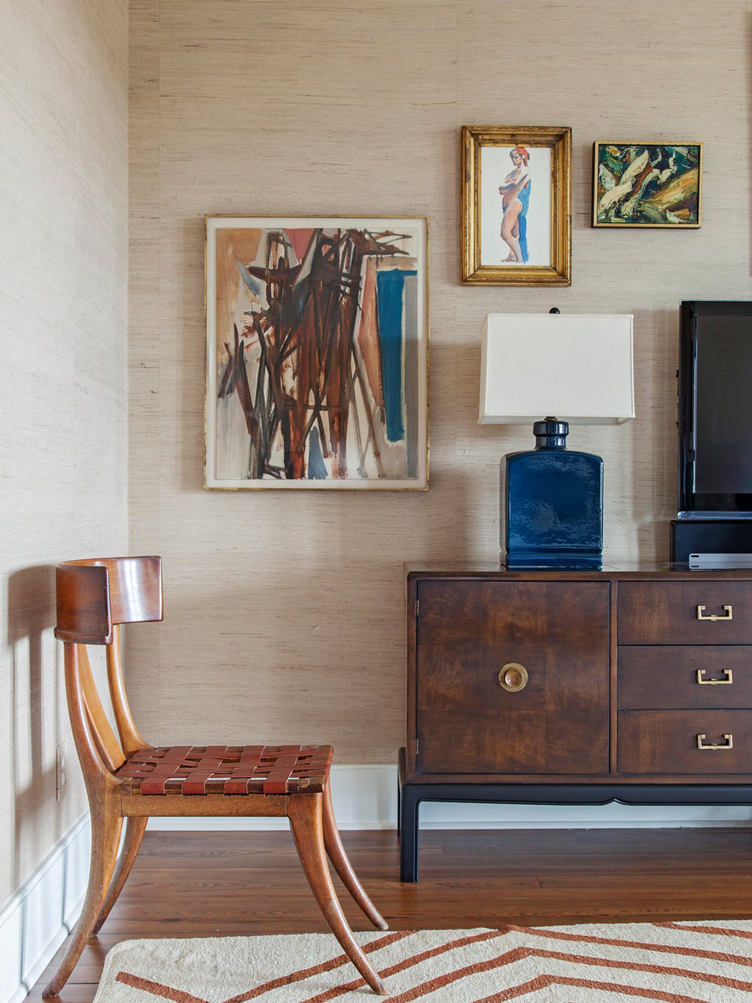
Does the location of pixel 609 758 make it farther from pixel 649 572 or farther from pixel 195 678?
pixel 195 678

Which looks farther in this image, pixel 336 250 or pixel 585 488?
pixel 336 250

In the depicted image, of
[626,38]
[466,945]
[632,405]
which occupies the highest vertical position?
[626,38]

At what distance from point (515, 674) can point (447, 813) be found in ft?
2.10

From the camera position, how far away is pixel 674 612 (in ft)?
6.16

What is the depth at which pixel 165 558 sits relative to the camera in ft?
7.48

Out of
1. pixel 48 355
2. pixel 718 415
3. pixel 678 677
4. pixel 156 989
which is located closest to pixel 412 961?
pixel 156 989

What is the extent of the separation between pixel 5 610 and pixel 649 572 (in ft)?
4.81

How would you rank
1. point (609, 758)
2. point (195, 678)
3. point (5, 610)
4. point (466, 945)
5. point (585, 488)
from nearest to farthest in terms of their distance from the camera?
1. point (5, 610)
2. point (466, 945)
3. point (609, 758)
4. point (585, 488)
5. point (195, 678)

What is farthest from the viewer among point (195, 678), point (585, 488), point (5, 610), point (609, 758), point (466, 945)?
point (195, 678)

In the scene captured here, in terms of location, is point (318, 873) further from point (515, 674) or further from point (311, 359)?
point (311, 359)

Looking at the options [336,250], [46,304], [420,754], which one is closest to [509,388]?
[336,250]

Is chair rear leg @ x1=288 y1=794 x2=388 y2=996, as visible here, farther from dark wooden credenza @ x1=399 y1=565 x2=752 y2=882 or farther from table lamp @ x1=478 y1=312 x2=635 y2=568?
table lamp @ x1=478 y1=312 x2=635 y2=568

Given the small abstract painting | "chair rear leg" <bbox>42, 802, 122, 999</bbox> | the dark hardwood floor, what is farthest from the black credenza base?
the small abstract painting

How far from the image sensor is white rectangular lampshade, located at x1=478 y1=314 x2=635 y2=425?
76.9 inches
